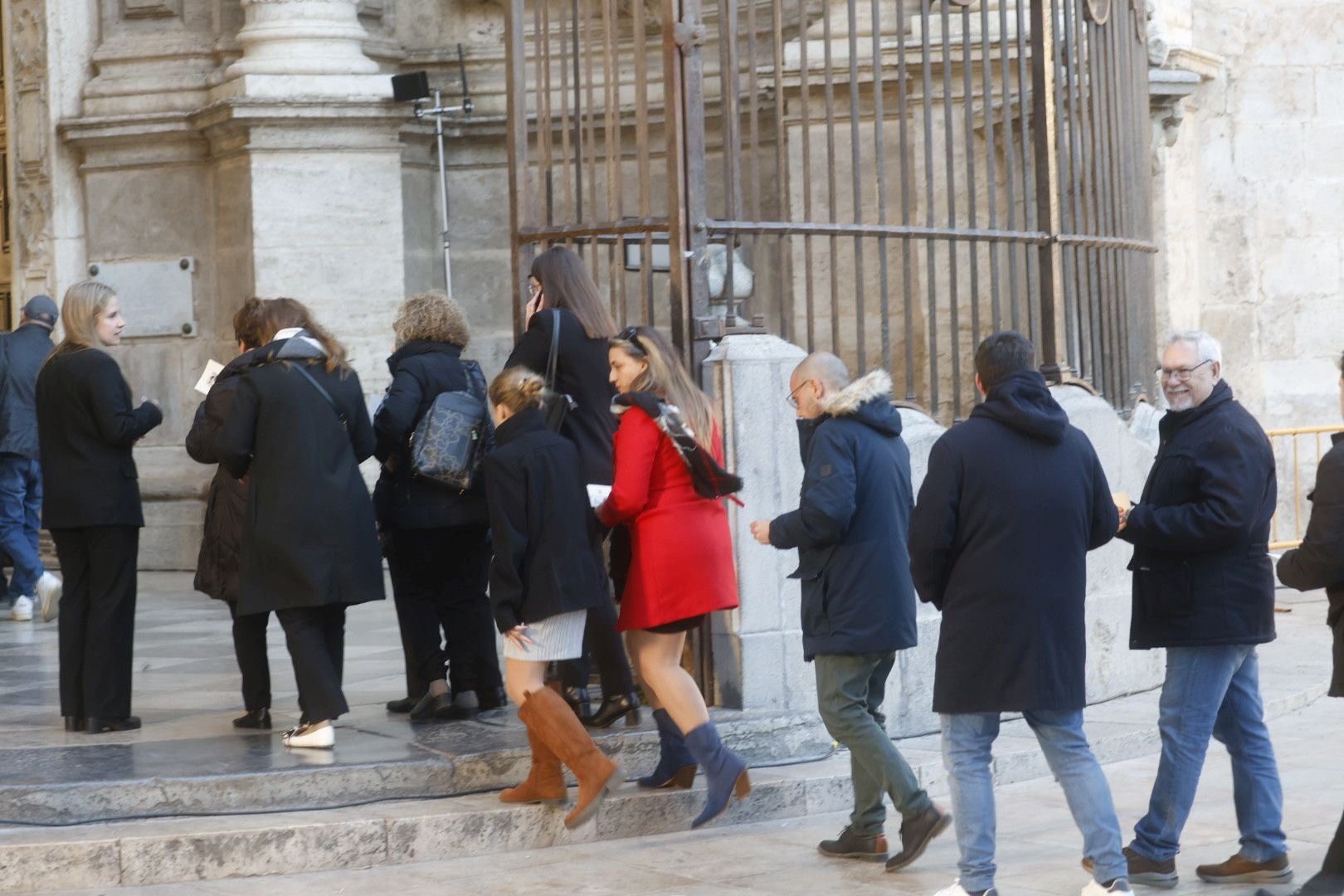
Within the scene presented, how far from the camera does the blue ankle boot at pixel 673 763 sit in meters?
6.37

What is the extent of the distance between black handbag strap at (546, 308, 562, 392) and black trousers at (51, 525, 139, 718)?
157 cm

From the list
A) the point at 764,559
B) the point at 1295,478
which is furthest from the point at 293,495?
the point at 1295,478

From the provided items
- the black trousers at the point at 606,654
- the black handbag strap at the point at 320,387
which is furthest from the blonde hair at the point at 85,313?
the black trousers at the point at 606,654

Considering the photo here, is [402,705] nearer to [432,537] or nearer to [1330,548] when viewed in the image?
[432,537]

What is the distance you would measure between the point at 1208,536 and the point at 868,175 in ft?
18.2

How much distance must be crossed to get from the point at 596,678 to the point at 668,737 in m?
1.33

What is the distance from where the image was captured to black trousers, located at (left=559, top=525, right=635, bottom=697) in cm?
635

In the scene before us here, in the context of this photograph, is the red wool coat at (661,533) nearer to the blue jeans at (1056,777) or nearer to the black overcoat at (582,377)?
the black overcoat at (582,377)

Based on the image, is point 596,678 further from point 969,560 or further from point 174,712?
point 969,560

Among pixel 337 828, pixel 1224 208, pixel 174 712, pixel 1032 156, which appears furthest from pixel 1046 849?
pixel 1224 208

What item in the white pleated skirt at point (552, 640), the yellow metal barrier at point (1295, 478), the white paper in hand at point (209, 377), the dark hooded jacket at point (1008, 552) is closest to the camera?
the dark hooded jacket at point (1008, 552)

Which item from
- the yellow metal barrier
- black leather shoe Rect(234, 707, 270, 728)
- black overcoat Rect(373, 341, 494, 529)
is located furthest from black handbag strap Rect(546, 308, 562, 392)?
the yellow metal barrier

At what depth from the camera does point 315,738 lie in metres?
6.48

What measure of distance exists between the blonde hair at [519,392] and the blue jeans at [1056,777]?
1682 mm
